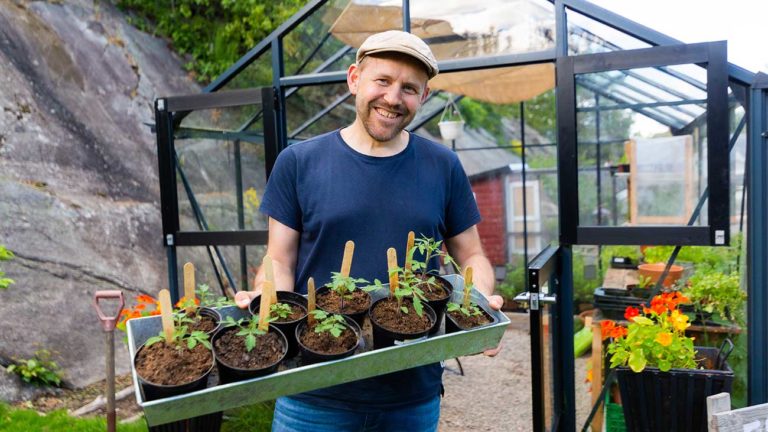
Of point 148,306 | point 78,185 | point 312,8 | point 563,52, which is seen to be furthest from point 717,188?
point 78,185

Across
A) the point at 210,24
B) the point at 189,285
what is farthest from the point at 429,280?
the point at 210,24

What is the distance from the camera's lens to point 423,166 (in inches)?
63.1

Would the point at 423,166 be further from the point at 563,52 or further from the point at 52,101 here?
the point at 52,101

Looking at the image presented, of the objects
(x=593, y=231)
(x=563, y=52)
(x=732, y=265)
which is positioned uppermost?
(x=563, y=52)

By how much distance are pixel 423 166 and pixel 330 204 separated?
0.29 metres

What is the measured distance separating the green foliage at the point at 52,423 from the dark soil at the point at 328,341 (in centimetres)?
226

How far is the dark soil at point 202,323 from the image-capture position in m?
1.32

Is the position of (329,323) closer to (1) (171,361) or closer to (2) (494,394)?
(1) (171,361)

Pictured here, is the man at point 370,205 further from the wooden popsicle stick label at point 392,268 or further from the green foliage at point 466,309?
the wooden popsicle stick label at point 392,268

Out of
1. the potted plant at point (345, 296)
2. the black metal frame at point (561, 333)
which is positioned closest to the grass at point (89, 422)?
the black metal frame at point (561, 333)

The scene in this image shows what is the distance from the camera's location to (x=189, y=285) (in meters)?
1.25

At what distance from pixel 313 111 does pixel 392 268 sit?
493cm

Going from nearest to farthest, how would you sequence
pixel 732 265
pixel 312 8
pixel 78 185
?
pixel 312 8, pixel 732 265, pixel 78 185

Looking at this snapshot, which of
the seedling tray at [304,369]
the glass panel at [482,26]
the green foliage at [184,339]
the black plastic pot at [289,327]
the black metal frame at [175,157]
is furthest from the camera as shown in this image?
the black metal frame at [175,157]
